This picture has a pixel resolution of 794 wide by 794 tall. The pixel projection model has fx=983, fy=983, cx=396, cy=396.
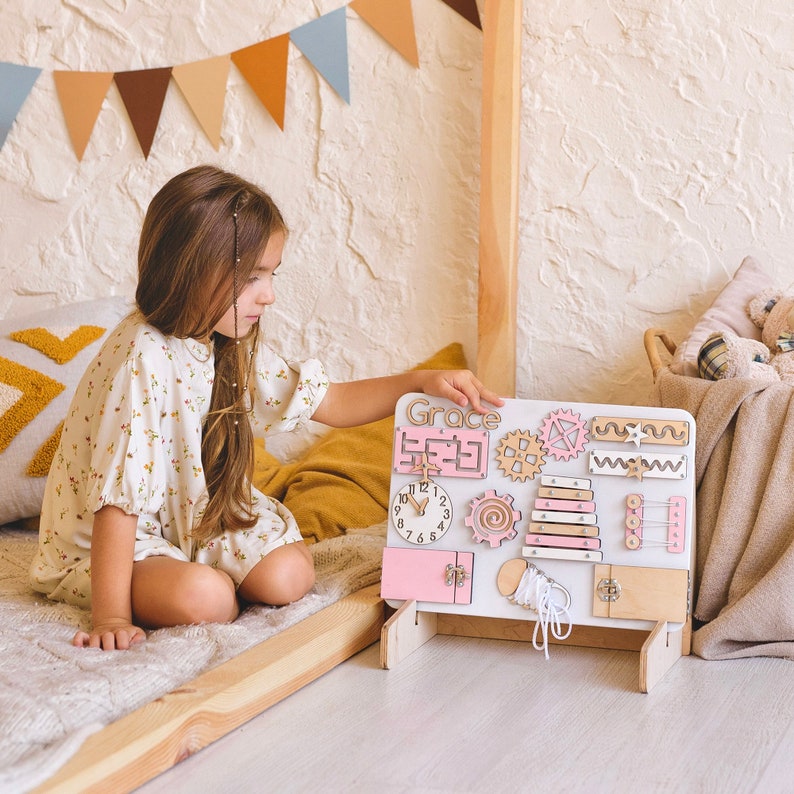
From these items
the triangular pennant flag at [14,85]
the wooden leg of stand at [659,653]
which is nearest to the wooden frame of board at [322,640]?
the wooden leg of stand at [659,653]

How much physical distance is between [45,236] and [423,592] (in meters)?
1.22

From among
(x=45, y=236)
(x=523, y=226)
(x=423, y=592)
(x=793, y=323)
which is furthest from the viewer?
(x=45, y=236)

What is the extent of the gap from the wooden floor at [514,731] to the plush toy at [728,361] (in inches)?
14.5

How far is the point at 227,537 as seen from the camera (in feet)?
4.16

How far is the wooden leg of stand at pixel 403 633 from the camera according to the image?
3.73ft

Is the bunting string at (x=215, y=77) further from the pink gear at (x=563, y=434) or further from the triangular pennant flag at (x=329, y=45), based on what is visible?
the pink gear at (x=563, y=434)

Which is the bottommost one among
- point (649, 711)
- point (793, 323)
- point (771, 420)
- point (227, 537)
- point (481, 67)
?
point (649, 711)

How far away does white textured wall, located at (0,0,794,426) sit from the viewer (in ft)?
5.21

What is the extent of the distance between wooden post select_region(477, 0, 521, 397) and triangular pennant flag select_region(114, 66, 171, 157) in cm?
65

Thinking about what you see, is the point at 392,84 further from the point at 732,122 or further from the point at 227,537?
the point at 227,537

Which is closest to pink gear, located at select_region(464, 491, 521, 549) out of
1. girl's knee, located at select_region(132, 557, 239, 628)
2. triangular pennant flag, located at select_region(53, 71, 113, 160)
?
girl's knee, located at select_region(132, 557, 239, 628)

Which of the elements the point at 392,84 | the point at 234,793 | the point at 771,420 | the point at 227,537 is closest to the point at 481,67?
the point at 392,84

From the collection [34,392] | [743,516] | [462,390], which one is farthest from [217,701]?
[34,392]

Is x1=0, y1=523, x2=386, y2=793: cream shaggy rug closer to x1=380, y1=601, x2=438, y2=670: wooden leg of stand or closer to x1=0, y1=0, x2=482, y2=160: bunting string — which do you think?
x1=380, y1=601, x2=438, y2=670: wooden leg of stand
